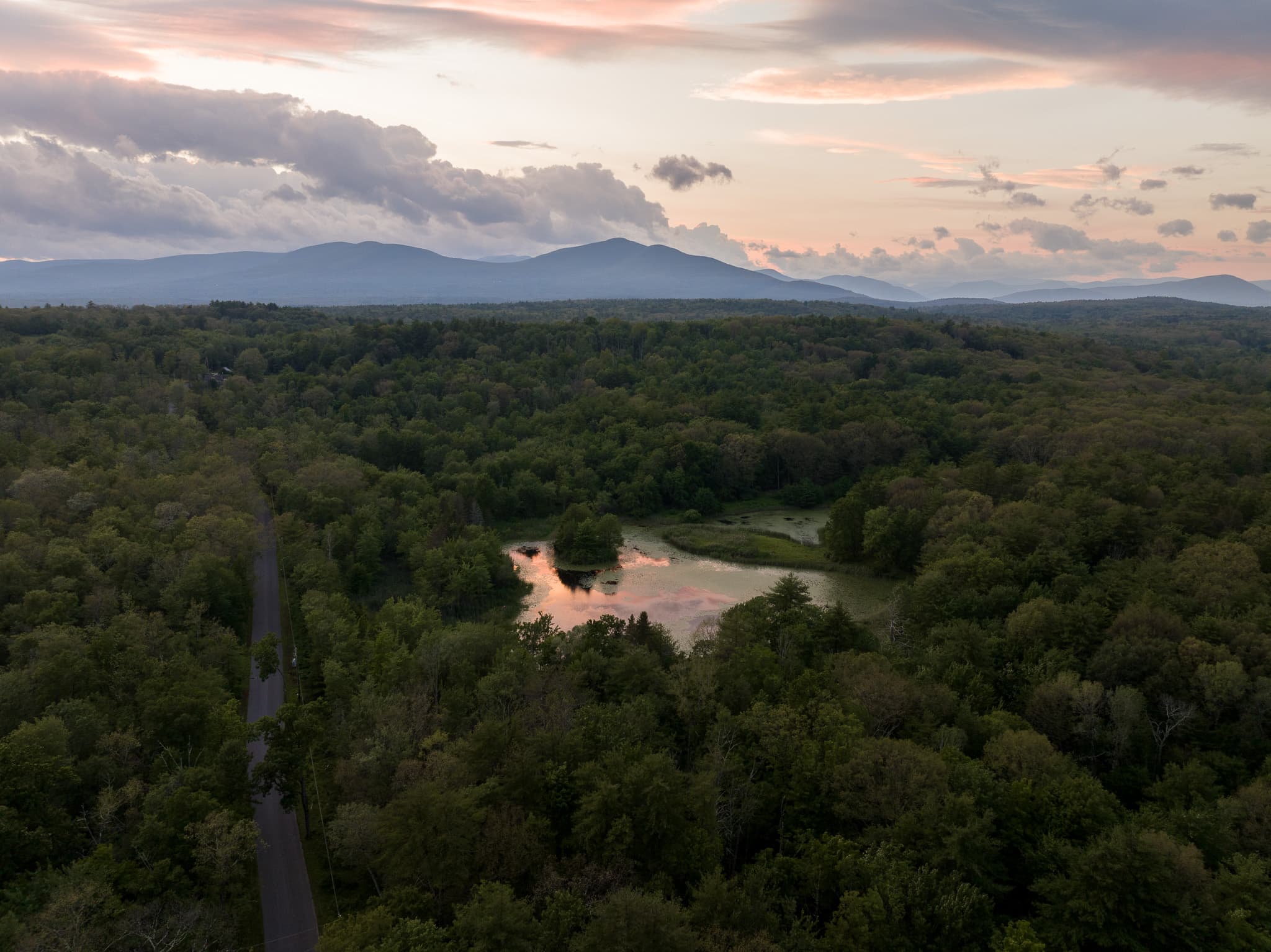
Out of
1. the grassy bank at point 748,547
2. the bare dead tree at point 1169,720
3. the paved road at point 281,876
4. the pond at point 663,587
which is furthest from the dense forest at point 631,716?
the pond at point 663,587

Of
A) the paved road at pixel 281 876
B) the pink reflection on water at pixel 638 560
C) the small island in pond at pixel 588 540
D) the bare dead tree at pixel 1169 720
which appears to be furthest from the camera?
the pink reflection on water at pixel 638 560

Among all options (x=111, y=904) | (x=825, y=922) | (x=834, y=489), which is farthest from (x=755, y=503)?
(x=111, y=904)

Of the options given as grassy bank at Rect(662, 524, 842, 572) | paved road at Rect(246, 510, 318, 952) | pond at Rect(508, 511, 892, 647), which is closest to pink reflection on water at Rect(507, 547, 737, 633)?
pond at Rect(508, 511, 892, 647)

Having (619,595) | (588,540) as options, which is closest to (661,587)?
(619,595)

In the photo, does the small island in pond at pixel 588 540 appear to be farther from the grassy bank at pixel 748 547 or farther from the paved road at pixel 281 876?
the paved road at pixel 281 876

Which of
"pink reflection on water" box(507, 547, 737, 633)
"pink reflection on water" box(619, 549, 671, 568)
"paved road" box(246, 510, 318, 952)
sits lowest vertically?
"paved road" box(246, 510, 318, 952)

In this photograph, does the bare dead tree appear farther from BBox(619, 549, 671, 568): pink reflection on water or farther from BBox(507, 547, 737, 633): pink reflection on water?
BBox(619, 549, 671, 568): pink reflection on water
